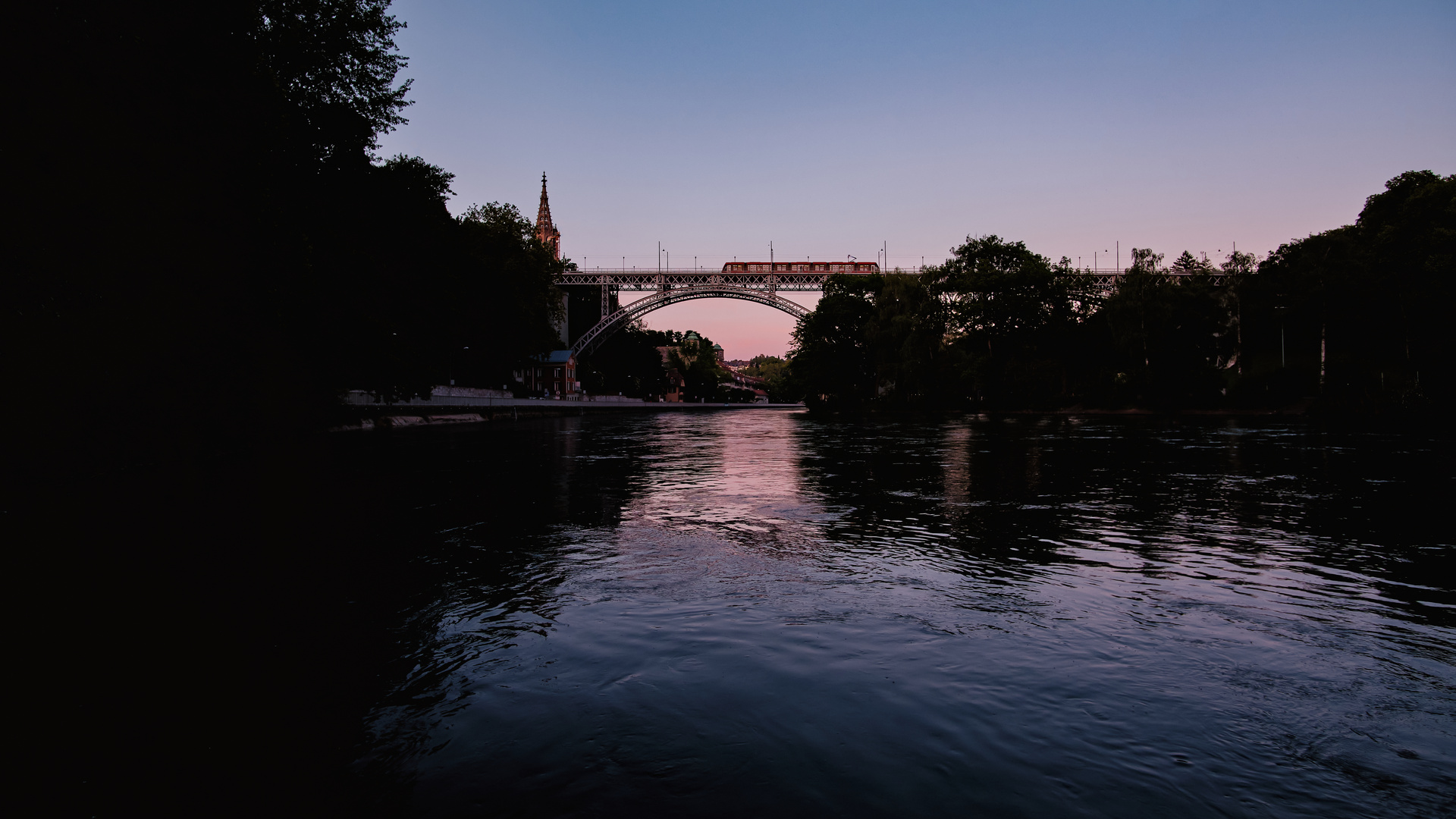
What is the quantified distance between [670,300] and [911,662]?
113706mm

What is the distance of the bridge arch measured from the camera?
116m

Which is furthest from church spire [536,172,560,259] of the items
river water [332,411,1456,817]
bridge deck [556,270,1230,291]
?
river water [332,411,1456,817]

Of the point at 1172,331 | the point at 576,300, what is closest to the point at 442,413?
the point at 1172,331

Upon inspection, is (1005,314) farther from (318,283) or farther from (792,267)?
(318,283)

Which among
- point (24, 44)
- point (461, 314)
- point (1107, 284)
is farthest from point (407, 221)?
point (1107, 284)

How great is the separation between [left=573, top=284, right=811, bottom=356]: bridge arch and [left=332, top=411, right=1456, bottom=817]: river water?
10612 centimetres

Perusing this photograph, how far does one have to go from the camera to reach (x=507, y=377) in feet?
297

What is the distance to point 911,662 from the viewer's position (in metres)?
4.51

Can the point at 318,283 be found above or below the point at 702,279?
below

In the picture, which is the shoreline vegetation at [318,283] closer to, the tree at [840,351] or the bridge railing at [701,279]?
the tree at [840,351]

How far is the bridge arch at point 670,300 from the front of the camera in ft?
380

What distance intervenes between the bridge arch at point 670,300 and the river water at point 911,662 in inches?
4178

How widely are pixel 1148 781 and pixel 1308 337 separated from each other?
7576 cm

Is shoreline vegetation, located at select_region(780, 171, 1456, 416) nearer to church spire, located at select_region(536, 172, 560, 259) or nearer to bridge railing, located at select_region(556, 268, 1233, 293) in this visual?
bridge railing, located at select_region(556, 268, 1233, 293)
